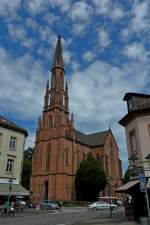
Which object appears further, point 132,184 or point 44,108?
point 44,108

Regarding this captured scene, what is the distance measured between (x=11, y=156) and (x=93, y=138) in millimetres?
52674

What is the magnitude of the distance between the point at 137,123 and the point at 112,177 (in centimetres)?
5857

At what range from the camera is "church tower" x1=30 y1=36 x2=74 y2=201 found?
57.7 metres

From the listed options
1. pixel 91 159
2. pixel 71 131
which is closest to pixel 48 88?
pixel 71 131

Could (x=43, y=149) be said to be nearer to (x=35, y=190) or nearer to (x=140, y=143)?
(x=35, y=190)

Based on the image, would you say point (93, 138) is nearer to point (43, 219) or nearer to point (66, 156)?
point (66, 156)

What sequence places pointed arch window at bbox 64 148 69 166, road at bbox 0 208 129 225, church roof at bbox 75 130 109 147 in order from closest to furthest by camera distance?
1. road at bbox 0 208 129 225
2. pointed arch window at bbox 64 148 69 166
3. church roof at bbox 75 130 109 147

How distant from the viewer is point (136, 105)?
21000 millimetres

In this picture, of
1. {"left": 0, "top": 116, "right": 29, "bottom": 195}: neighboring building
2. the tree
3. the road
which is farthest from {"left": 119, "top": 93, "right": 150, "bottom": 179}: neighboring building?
the tree

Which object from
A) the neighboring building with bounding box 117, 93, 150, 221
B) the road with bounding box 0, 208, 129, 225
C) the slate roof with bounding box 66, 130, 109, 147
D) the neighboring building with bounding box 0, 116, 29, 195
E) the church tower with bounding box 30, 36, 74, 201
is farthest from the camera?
the slate roof with bounding box 66, 130, 109, 147

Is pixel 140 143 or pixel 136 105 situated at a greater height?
pixel 136 105

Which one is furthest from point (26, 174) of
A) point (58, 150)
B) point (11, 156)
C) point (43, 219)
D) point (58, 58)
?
point (43, 219)

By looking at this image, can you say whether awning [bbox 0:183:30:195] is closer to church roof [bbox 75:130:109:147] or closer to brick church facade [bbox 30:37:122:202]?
brick church facade [bbox 30:37:122:202]

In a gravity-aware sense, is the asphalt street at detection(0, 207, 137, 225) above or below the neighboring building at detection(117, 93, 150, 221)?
below
